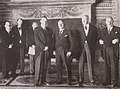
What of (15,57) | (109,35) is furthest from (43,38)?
(109,35)

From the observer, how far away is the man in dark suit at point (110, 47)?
4.27 metres

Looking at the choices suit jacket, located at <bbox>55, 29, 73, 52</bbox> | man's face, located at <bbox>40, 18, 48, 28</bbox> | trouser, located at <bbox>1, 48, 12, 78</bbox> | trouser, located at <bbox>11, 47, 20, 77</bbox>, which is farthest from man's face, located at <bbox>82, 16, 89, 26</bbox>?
trouser, located at <bbox>1, 48, 12, 78</bbox>

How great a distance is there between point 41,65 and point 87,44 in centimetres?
86

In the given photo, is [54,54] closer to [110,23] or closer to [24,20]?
[24,20]

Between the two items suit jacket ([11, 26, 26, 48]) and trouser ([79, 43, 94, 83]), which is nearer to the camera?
trouser ([79, 43, 94, 83])

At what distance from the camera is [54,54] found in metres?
4.35

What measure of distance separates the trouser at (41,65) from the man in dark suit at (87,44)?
0.60 m

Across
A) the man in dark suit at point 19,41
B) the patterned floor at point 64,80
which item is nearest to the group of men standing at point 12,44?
the man in dark suit at point 19,41

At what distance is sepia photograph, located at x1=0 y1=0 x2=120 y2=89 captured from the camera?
4.29 metres

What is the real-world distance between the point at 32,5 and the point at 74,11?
73 cm

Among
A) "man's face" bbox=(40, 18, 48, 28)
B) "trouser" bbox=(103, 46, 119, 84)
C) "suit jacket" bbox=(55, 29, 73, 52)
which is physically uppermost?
"man's face" bbox=(40, 18, 48, 28)

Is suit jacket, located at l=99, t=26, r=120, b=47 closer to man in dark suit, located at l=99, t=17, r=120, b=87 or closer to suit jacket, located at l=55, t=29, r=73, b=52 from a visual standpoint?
man in dark suit, located at l=99, t=17, r=120, b=87

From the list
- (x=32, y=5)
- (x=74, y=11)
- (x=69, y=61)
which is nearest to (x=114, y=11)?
(x=74, y=11)

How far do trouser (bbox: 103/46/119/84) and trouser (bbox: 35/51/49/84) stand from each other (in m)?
0.99
